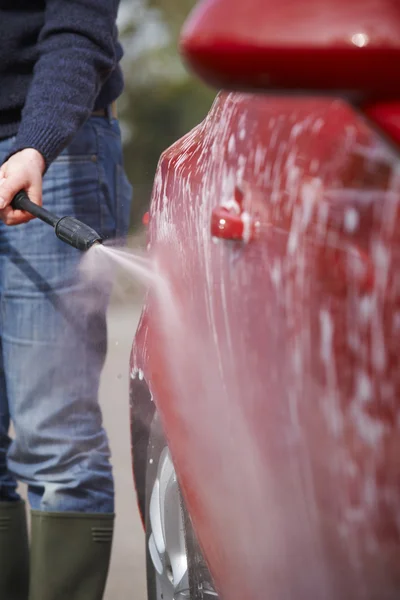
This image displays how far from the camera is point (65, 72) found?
8.47 ft

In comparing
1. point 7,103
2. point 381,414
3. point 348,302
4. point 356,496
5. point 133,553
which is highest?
point 7,103

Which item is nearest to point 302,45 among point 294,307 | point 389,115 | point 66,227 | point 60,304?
point 389,115

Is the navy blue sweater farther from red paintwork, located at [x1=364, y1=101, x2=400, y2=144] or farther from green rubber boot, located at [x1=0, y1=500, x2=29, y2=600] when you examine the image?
red paintwork, located at [x1=364, y1=101, x2=400, y2=144]

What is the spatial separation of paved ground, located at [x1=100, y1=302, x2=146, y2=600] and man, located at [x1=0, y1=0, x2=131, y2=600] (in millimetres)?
416

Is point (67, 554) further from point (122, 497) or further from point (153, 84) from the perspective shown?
point (153, 84)

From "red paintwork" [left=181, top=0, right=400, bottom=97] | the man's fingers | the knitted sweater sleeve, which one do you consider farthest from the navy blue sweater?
"red paintwork" [left=181, top=0, right=400, bottom=97]

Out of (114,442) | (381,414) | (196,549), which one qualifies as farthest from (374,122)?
(114,442)

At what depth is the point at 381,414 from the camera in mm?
1268

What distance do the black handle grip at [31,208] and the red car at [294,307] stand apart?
65 cm

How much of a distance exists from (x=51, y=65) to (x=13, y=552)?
1.38 metres

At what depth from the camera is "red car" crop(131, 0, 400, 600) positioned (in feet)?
3.92

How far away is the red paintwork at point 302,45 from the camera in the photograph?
114 centimetres

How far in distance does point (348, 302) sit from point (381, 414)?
142 millimetres

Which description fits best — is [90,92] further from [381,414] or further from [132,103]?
[132,103]
